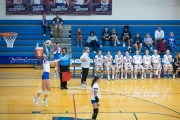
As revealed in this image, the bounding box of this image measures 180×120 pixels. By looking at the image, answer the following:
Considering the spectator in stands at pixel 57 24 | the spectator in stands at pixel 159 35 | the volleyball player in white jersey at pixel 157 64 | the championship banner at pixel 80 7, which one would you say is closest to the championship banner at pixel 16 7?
the spectator in stands at pixel 57 24

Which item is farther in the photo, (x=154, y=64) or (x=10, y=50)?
(x=10, y=50)

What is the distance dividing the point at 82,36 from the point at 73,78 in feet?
19.8

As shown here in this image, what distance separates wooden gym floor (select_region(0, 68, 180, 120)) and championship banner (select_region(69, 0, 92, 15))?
8225 millimetres

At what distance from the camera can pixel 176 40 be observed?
24.6 m

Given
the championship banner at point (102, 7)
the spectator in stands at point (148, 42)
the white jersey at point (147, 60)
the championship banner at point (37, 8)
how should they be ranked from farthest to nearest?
the championship banner at point (102, 7), the championship banner at point (37, 8), the spectator in stands at point (148, 42), the white jersey at point (147, 60)

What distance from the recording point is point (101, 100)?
13984 millimetres

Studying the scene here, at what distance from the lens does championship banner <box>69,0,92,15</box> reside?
26000mm

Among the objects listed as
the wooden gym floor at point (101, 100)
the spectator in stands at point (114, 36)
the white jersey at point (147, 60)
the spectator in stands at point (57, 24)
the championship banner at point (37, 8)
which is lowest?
the wooden gym floor at point (101, 100)

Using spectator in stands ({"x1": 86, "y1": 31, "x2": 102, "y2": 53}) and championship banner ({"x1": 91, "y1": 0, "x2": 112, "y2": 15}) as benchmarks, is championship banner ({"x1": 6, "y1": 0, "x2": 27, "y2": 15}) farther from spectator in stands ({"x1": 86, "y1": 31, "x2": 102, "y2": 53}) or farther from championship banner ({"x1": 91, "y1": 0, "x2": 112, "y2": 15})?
spectator in stands ({"x1": 86, "y1": 31, "x2": 102, "y2": 53})

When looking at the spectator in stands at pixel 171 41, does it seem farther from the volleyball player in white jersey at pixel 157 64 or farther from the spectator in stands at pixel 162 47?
the volleyball player in white jersey at pixel 157 64

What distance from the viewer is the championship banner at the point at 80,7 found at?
26.0 m

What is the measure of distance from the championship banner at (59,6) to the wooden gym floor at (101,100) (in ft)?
26.1

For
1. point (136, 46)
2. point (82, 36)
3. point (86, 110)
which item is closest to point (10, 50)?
point (82, 36)

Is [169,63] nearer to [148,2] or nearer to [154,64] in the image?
[154,64]
